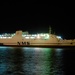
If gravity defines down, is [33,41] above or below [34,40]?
below

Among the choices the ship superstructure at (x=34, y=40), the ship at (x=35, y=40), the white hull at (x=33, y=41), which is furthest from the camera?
the ship superstructure at (x=34, y=40)

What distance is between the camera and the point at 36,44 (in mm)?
76812

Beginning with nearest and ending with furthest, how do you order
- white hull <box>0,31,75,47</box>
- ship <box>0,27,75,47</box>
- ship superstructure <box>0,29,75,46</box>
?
white hull <box>0,31,75,47</box>, ship <box>0,27,75,47</box>, ship superstructure <box>0,29,75,46</box>

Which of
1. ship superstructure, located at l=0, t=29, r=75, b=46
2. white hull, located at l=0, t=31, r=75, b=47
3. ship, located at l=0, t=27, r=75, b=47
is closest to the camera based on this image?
white hull, located at l=0, t=31, r=75, b=47

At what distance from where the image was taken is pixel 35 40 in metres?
77.1

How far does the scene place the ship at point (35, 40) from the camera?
75.7 metres

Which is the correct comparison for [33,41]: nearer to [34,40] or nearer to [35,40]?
[34,40]

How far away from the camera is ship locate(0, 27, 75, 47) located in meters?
75.7

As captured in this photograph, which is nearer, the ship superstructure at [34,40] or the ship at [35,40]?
the ship at [35,40]

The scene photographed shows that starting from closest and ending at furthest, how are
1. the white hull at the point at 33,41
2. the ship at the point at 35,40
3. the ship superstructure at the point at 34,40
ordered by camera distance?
1. the white hull at the point at 33,41
2. the ship at the point at 35,40
3. the ship superstructure at the point at 34,40

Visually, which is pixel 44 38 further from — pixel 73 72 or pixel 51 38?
pixel 73 72

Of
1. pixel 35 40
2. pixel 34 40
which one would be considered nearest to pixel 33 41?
pixel 34 40

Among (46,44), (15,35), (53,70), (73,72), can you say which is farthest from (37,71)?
(15,35)

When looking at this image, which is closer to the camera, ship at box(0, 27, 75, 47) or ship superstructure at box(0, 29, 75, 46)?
ship at box(0, 27, 75, 47)
